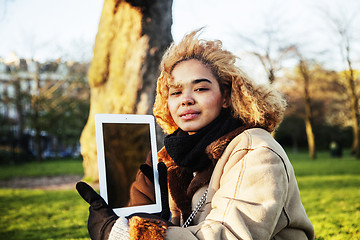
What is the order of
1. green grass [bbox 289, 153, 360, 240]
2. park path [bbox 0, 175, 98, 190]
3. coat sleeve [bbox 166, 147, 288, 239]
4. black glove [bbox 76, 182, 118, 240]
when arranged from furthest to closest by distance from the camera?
park path [bbox 0, 175, 98, 190] → green grass [bbox 289, 153, 360, 240] → black glove [bbox 76, 182, 118, 240] → coat sleeve [bbox 166, 147, 288, 239]

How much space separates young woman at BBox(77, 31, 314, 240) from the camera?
1573 mm

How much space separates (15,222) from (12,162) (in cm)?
2063

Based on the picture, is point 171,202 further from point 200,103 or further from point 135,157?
point 200,103

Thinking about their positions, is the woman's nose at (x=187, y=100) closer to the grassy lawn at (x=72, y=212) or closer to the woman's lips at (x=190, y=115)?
the woman's lips at (x=190, y=115)

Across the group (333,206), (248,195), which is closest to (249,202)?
(248,195)

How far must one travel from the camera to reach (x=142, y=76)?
24.4 feet

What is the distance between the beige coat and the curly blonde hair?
158 mm

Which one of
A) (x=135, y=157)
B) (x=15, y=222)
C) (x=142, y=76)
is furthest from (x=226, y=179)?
(x=142, y=76)

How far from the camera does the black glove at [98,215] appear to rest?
5.57ft

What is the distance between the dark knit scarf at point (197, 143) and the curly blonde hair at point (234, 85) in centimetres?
11

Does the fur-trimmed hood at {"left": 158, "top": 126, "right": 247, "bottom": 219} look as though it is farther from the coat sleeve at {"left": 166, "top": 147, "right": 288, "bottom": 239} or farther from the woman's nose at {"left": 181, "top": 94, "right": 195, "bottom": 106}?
the woman's nose at {"left": 181, "top": 94, "right": 195, "bottom": 106}

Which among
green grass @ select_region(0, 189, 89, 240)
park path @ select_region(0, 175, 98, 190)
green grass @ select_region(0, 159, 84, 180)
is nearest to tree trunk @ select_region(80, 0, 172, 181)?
green grass @ select_region(0, 189, 89, 240)

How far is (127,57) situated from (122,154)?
19.4 feet

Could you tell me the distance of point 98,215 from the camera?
1.74 metres
